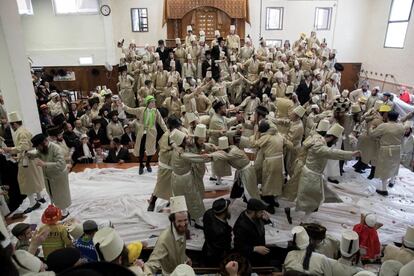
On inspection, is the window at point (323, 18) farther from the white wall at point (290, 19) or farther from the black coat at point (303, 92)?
the black coat at point (303, 92)

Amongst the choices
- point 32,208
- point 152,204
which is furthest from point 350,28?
point 32,208

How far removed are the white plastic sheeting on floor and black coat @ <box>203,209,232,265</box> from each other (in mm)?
526

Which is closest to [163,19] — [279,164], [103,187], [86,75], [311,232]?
[86,75]

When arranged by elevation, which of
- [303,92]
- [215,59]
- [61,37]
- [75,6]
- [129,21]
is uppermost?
[75,6]

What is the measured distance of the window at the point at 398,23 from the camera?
34.8 feet

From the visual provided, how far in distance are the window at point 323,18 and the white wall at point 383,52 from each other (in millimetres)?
1598

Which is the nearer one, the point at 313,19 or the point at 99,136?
the point at 99,136

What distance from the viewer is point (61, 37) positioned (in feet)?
40.4

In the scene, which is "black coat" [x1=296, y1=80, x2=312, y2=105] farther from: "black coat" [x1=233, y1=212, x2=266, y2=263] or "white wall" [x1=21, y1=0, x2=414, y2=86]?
"black coat" [x1=233, y1=212, x2=266, y2=263]

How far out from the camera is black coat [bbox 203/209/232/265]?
10.9ft

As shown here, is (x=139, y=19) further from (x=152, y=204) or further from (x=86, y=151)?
(x=152, y=204)

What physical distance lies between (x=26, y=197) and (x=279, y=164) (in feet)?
12.8

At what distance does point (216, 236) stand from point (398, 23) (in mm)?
11303

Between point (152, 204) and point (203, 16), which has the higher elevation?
point (203, 16)
